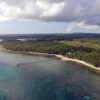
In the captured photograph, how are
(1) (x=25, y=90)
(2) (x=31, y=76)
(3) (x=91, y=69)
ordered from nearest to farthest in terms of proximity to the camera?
(1) (x=25, y=90)
(2) (x=31, y=76)
(3) (x=91, y=69)

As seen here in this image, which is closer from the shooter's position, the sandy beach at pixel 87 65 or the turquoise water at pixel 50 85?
the turquoise water at pixel 50 85

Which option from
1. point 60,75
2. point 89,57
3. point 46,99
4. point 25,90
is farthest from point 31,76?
point 89,57

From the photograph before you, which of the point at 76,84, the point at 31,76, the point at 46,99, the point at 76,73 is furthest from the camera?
the point at 76,73

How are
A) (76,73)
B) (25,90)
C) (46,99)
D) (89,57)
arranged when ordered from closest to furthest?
1. (46,99)
2. (25,90)
3. (76,73)
4. (89,57)

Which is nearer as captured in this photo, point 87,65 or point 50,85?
point 50,85

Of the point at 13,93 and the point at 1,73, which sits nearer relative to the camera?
the point at 13,93

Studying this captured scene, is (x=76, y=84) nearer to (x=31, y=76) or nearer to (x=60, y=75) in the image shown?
(x=60, y=75)

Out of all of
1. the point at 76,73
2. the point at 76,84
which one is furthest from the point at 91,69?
the point at 76,84

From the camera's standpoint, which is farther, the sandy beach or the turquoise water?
the sandy beach

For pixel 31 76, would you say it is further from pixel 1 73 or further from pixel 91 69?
pixel 91 69
